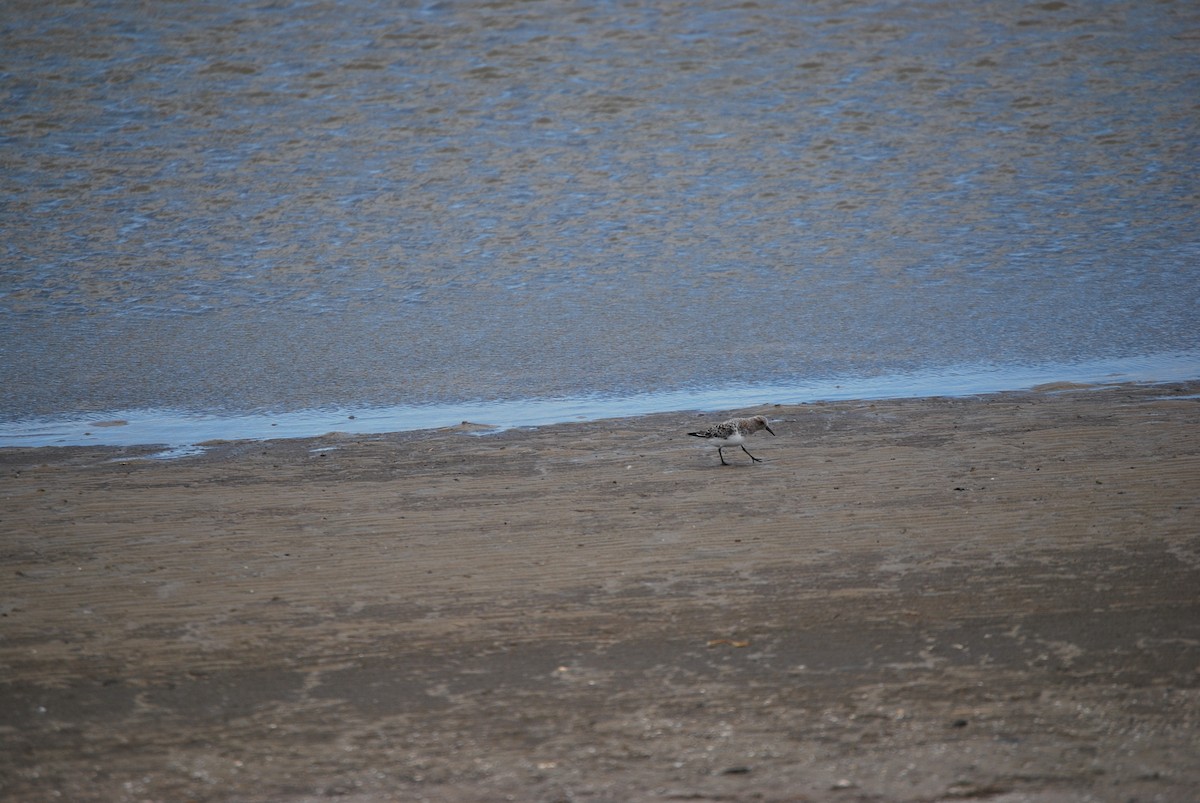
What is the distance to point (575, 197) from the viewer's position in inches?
420

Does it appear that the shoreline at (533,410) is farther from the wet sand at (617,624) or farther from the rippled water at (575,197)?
the wet sand at (617,624)

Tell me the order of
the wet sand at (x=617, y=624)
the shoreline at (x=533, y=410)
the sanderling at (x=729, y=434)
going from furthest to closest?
the shoreline at (x=533, y=410)
the sanderling at (x=729, y=434)
the wet sand at (x=617, y=624)

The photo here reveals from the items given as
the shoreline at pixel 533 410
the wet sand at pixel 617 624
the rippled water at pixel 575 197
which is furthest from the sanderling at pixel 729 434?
the rippled water at pixel 575 197

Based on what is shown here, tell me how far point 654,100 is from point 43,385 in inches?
245

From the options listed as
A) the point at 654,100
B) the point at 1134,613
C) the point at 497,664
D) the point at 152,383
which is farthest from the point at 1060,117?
the point at 497,664

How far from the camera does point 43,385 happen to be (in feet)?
24.7

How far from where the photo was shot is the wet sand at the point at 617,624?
2.78 m

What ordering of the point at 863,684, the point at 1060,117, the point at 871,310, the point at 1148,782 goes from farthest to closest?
1. the point at 1060,117
2. the point at 871,310
3. the point at 863,684
4. the point at 1148,782

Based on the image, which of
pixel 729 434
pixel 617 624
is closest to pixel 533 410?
pixel 729 434

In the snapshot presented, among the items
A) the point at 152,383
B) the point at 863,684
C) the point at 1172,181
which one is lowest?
the point at 1172,181

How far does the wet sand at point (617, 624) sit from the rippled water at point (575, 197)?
83.7 inches

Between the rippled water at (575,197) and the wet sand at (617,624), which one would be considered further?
the rippled water at (575,197)

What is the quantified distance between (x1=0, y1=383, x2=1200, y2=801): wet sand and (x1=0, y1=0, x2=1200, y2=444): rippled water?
Answer: 2.13m

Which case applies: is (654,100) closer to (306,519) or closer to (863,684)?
(306,519)
